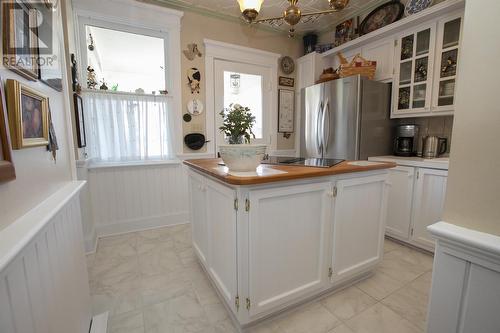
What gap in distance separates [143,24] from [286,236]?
2.88 metres

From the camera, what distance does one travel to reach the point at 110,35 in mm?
2727

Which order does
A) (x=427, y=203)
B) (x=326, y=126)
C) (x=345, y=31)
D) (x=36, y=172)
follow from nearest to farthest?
(x=36, y=172) < (x=427, y=203) < (x=326, y=126) < (x=345, y=31)

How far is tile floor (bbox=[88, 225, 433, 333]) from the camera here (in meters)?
1.42

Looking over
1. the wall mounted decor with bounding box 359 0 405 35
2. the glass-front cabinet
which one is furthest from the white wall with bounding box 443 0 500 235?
the wall mounted decor with bounding box 359 0 405 35

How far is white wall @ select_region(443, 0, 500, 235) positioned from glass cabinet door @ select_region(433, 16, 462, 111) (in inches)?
81.0

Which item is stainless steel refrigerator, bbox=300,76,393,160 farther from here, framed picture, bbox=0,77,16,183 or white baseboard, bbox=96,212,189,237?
framed picture, bbox=0,77,16,183

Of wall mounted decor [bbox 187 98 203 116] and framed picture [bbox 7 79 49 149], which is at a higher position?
wall mounted decor [bbox 187 98 203 116]

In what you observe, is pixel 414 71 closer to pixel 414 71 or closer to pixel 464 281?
pixel 414 71

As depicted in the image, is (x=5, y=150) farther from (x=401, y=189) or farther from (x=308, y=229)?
→ (x=401, y=189)

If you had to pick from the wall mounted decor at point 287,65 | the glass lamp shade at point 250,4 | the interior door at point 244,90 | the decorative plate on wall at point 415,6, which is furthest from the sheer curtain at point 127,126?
the decorative plate on wall at point 415,6

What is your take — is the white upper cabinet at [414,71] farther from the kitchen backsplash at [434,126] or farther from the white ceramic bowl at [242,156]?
the white ceramic bowl at [242,156]

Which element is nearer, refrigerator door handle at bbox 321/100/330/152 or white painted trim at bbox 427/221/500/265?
white painted trim at bbox 427/221/500/265

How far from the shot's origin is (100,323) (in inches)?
54.1

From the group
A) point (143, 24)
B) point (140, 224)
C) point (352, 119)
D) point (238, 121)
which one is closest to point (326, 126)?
point (352, 119)
